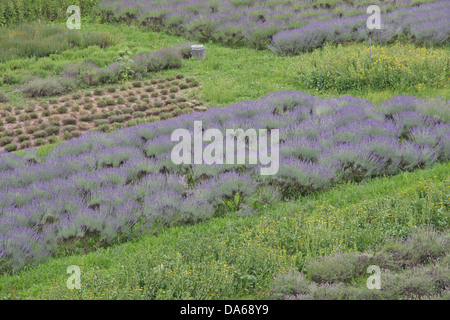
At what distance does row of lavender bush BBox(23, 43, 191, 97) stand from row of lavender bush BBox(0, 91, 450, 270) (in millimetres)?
3574

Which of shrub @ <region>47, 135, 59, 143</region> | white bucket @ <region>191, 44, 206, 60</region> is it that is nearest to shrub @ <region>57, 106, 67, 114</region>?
shrub @ <region>47, 135, 59, 143</region>

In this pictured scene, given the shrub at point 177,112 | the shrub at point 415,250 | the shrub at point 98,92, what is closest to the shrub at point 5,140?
the shrub at point 98,92

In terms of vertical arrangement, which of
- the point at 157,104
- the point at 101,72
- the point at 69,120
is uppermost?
the point at 101,72

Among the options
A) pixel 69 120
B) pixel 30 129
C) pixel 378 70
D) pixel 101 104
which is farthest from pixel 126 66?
pixel 378 70

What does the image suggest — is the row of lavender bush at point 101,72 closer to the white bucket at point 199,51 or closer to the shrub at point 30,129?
the white bucket at point 199,51

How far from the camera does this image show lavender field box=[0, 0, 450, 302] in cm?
468

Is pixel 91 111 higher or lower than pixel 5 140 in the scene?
higher

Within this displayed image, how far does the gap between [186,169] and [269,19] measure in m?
9.29

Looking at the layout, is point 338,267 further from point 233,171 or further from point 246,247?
point 233,171

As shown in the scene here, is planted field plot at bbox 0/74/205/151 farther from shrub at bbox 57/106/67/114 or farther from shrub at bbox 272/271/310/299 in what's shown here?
shrub at bbox 272/271/310/299

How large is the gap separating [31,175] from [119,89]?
16.1ft

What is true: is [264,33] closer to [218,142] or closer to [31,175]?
[218,142]

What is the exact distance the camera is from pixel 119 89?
11.2m

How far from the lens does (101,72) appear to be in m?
11.6
